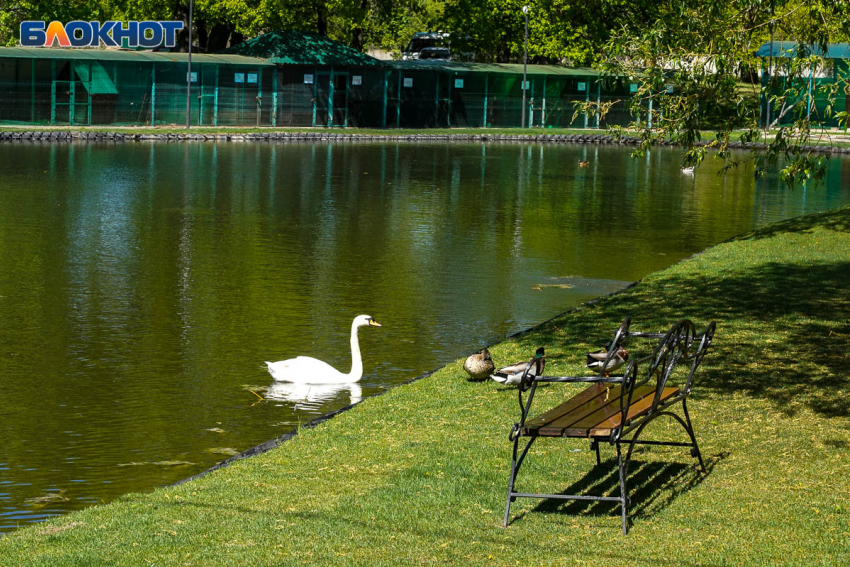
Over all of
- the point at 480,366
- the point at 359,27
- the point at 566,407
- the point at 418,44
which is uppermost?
the point at 418,44

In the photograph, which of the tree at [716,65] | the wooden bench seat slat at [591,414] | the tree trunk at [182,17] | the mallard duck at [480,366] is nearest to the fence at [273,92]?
the tree trunk at [182,17]

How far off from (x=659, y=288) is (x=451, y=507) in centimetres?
961

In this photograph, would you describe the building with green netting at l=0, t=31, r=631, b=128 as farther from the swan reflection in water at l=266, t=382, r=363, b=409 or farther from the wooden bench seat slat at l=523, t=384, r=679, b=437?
the wooden bench seat slat at l=523, t=384, r=679, b=437

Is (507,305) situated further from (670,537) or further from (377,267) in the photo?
(670,537)

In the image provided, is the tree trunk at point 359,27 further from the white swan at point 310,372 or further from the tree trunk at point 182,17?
the white swan at point 310,372

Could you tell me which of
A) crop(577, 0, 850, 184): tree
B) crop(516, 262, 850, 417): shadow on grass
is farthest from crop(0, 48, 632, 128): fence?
crop(577, 0, 850, 184): tree

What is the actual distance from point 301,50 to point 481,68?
10.1m

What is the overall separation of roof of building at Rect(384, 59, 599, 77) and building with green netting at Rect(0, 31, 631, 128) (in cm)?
8

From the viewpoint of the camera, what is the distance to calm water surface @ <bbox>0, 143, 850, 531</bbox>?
10.2 meters

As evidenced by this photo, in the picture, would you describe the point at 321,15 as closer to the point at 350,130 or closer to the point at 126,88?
the point at 350,130

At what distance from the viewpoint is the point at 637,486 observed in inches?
294

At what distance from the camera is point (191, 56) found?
162 feet

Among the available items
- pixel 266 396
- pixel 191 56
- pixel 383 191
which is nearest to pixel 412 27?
pixel 191 56

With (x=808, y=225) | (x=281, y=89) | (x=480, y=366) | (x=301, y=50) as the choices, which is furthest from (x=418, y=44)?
(x=480, y=366)
